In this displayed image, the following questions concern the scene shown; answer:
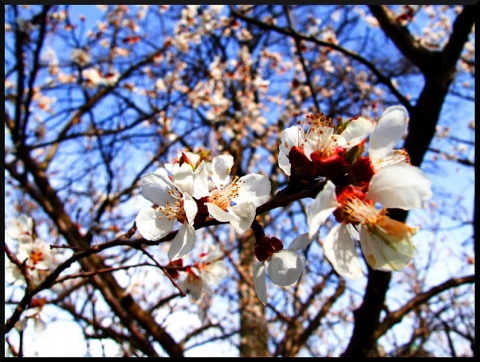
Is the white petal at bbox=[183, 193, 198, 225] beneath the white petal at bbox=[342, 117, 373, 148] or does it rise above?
beneath

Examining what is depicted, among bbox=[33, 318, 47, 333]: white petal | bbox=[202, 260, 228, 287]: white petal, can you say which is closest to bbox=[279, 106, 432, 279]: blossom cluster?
A: bbox=[202, 260, 228, 287]: white petal

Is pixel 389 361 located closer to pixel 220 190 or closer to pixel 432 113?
pixel 432 113

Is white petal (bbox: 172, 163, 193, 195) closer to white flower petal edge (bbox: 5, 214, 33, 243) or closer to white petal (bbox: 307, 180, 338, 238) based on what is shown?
white petal (bbox: 307, 180, 338, 238)

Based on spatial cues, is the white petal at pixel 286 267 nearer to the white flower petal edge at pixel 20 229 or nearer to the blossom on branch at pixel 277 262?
the blossom on branch at pixel 277 262

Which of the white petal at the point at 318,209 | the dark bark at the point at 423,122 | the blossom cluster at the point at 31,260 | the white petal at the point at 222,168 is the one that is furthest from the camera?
the dark bark at the point at 423,122

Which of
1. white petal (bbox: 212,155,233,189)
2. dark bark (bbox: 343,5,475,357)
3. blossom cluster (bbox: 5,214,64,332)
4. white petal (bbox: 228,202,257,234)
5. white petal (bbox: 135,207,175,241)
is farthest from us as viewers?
dark bark (bbox: 343,5,475,357)

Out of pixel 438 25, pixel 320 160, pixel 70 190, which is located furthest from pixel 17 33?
pixel 438 25

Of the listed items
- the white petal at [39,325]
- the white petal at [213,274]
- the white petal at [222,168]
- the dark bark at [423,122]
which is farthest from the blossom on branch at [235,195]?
the dark bark at [423,122]
